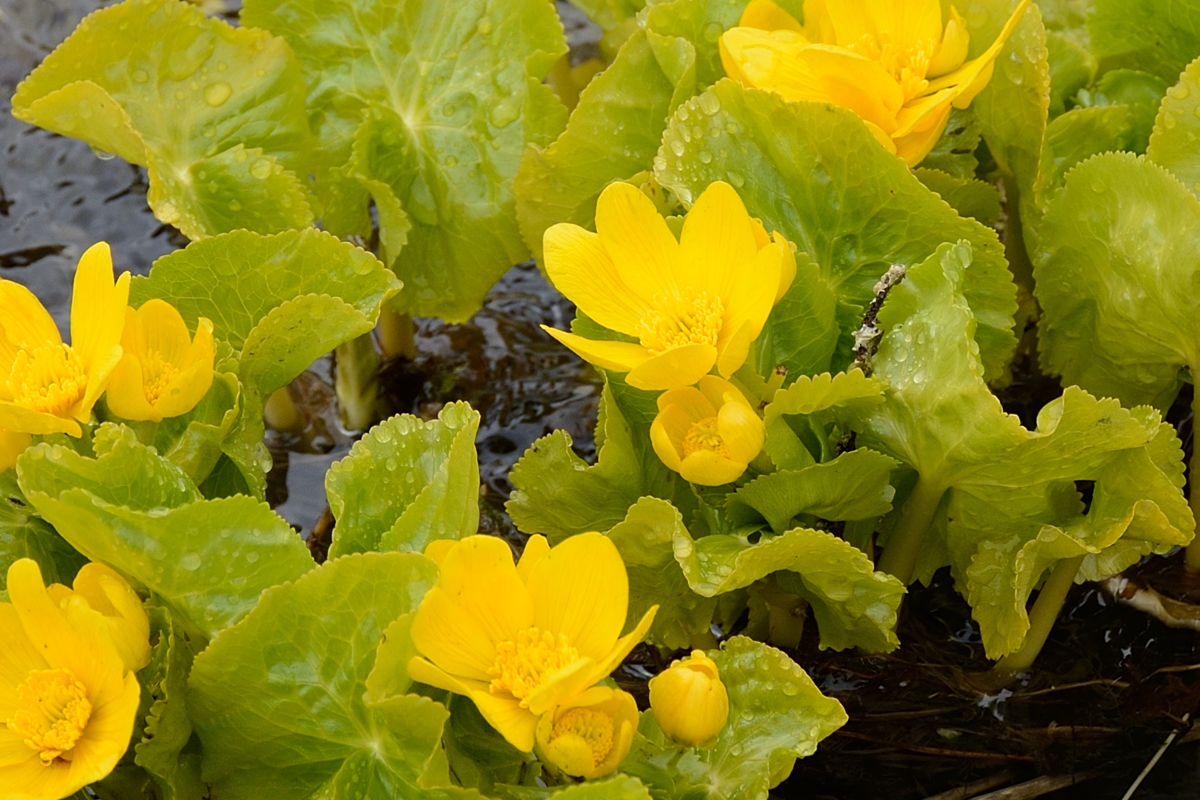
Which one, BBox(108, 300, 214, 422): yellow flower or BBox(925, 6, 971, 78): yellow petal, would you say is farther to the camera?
BBox(925, 6, 971, 78): yellow petal

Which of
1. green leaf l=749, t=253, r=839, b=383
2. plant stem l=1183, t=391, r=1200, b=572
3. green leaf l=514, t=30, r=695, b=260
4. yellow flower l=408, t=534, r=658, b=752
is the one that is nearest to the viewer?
yellow flower l=408, t=534, r=658, b=752

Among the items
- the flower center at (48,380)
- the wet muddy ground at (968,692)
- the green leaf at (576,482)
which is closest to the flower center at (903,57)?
the green leaf at (576,482)

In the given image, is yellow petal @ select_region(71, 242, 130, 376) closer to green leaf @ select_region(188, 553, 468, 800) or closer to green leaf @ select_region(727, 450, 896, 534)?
green leaf @ select_region(188, 553, 468, 800)

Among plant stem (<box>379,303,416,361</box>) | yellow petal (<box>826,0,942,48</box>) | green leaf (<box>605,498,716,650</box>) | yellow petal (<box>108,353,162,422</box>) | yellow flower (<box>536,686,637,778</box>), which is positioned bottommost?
plant stem (<box>379,303,416,361</box>)

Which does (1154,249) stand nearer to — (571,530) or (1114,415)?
(1114,415)

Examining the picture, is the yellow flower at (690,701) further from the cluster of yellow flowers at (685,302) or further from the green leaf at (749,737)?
the cluster of yellow flowers at (685,302)

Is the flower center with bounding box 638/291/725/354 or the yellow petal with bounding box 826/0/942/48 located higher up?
Answer: the yellow petal with bounding box 826/0/942/48

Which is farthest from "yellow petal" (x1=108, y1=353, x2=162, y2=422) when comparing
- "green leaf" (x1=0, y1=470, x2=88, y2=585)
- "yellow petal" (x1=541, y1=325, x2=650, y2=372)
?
"yellow petal" (x1=541, y1=325, x2=650, y2=372)

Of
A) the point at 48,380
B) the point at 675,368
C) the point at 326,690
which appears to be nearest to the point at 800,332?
the point at 675,368
